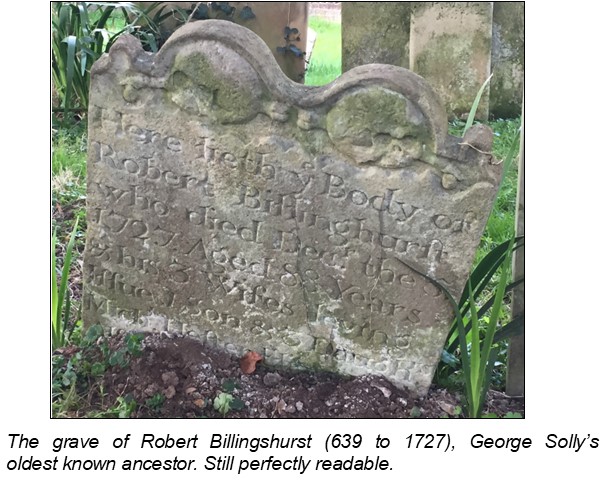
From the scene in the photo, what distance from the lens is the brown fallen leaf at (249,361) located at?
3264 mm

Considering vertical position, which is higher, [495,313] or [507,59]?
[507,59]

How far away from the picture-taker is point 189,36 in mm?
2969

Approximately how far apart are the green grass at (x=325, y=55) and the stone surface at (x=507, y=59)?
1.21m

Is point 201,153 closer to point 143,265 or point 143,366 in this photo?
point 143,265

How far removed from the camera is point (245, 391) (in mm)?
3178

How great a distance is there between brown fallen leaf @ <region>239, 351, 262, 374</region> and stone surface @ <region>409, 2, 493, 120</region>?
3.18 meters

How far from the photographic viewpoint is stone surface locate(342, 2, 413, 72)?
20.1 feet

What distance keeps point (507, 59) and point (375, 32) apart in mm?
947

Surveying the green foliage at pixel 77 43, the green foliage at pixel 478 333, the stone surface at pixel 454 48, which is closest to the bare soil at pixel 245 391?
the green foliage at pixel 478 333

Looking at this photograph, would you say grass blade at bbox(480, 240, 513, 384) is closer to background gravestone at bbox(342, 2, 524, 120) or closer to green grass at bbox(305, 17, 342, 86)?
background gravestone at bbox(342, 2, 524, 120)

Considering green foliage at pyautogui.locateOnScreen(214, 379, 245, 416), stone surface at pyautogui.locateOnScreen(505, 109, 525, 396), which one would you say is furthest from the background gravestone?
green foliage at pyautogui.locateOnScreen(214, 379, 245, 416)

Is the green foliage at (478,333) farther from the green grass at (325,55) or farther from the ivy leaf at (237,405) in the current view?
the green grass at (325,55)

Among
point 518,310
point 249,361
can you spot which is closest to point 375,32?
point 518,310

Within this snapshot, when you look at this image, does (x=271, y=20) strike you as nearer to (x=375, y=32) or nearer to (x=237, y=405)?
(x=375, y=32)
